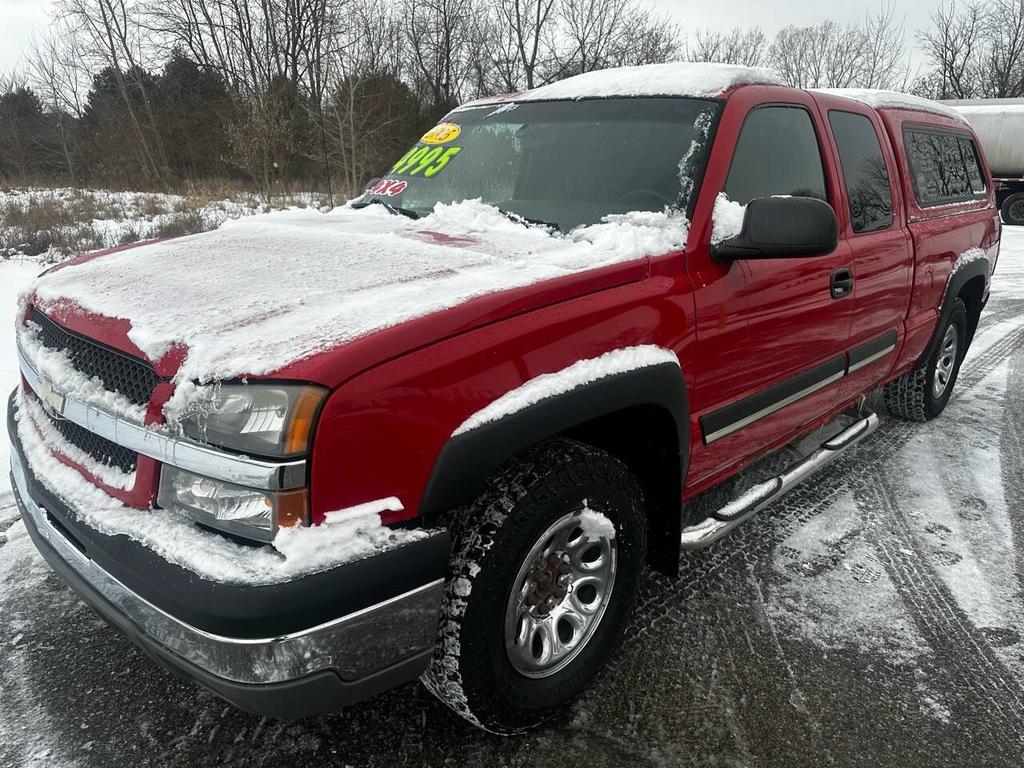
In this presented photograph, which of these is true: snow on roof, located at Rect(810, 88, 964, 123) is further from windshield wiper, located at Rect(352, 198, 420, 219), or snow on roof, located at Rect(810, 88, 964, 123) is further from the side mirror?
windshield wiper, located at Rect(352, 198, 420, 219)

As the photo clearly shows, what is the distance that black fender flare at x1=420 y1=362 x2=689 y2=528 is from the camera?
5.33 ft

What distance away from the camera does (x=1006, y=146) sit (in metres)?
19.2

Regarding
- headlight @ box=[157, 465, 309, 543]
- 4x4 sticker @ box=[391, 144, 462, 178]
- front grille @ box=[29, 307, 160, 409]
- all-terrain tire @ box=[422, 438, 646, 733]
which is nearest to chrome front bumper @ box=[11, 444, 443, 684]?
all-terrain tire @ box=[422, 438, 646, 733]

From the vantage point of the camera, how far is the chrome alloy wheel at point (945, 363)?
4.68m

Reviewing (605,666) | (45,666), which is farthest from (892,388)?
(45,666)

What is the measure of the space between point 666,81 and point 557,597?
201 centimetres

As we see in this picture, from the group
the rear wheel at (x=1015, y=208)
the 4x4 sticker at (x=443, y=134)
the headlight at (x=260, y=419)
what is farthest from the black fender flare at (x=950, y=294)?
the rear wheel at (x=1015, y=208)

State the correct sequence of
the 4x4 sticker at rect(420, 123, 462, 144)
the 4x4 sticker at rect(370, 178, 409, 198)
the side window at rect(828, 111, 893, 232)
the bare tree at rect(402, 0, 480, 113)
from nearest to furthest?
1. the side window at rect(828, 111, 893, 232)
2. the 4x4 sticker at rect(370, 178, 409, 198)
3. the 4x4 sticker at rect(420, 123, 462, 144)
4. the bare tree at rect(402, 0, 480, 113)

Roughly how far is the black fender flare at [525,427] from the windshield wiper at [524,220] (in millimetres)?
729

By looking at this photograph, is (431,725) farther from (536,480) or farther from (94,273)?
(94,273)

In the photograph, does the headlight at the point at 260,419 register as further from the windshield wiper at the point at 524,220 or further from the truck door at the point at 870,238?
the truck door at the point at 870,238

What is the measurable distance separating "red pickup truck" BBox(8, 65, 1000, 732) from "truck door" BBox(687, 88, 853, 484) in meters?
0.01

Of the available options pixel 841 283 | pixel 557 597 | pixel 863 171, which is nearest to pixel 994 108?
pixel 863 171

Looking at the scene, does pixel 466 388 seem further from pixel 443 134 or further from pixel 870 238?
pixel 870 238
